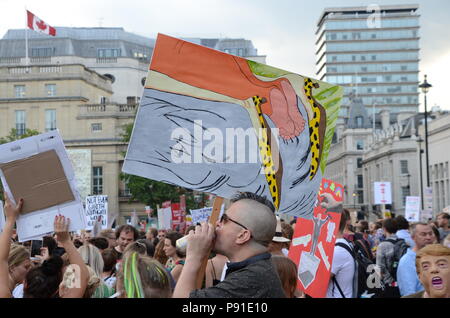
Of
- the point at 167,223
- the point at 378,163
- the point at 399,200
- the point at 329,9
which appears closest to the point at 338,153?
the point at 378,163

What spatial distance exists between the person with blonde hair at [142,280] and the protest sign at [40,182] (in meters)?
1.75

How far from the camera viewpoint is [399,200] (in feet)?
337

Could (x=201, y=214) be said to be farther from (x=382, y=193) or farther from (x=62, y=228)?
(x=382, y=193)

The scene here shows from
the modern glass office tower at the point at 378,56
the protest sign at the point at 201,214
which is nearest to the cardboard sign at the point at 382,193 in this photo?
the protest sign at the point at 201,214

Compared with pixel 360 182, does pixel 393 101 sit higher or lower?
higher

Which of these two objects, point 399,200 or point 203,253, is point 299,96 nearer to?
point 203,253

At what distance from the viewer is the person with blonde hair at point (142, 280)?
12.7 feet

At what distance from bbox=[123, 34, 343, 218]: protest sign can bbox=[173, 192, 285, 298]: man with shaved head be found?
1206mm

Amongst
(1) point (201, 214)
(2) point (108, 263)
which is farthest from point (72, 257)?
(1) point (201, 214)

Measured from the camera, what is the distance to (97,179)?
73750 millimetres

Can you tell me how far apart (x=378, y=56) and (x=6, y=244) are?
7703 inches

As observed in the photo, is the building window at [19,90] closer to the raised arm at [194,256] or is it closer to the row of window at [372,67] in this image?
the raised arm at [194,256]

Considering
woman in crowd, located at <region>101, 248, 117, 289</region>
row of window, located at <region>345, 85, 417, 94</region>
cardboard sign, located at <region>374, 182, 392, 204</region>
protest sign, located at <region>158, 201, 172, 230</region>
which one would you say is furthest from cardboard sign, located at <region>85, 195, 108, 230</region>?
row of window, located at <region>345, 85, 417, 94</region>
